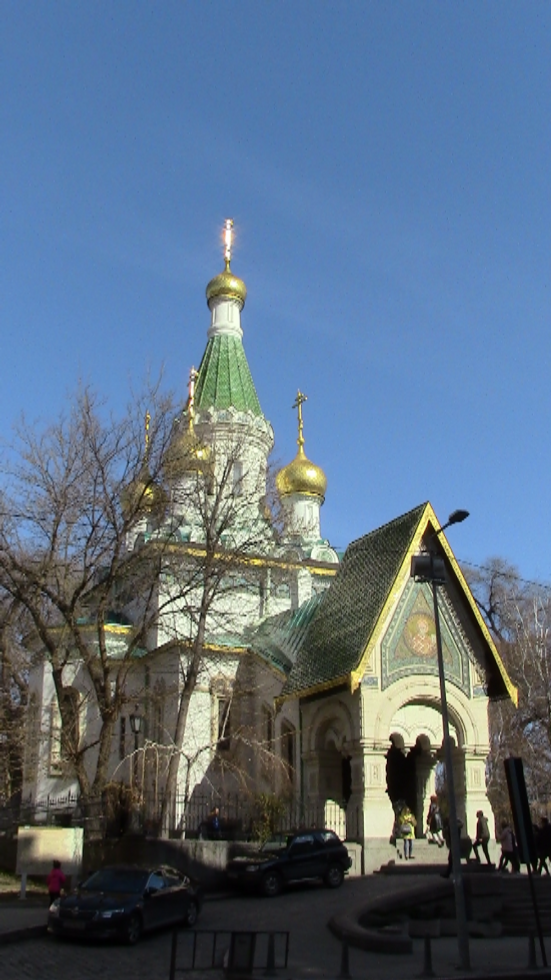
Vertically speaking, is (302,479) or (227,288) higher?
(227,288)

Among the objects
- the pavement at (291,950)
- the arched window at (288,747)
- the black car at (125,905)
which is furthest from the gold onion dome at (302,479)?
the black car at (125,905)

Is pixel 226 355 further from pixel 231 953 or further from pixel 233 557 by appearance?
pixel 231 953

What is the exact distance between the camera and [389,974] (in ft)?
37.7

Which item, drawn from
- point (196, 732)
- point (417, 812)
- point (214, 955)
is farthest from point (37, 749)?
point (214, 955)

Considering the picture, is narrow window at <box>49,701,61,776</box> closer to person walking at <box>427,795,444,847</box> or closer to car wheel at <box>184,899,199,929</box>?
person walking at <box>427,795,444,847</box>

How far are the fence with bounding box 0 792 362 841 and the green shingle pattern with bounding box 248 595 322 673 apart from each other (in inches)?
143

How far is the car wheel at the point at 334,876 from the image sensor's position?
18203mm

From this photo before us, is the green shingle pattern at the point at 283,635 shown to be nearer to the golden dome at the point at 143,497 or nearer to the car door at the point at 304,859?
the golden dome at the point at 143,497

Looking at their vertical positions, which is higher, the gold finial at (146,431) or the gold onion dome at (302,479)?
the gold onion dome at (302,479)

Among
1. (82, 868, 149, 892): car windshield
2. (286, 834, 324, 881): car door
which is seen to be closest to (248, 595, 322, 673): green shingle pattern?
(286, 834, 324, 881): car door

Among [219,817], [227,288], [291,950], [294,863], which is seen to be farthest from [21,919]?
[227,288]

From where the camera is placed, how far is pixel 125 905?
13.3 m

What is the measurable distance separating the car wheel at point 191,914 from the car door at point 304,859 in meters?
3.25

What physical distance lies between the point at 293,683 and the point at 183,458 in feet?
21.4
